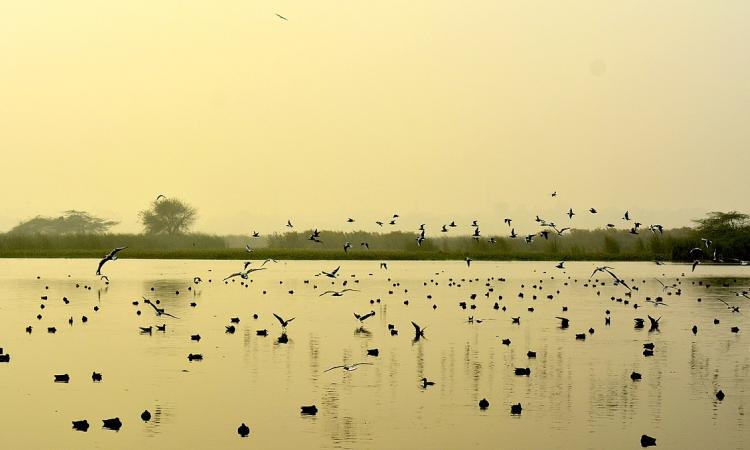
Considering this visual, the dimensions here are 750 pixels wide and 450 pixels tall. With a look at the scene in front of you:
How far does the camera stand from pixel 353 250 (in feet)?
424

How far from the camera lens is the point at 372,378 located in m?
26.9

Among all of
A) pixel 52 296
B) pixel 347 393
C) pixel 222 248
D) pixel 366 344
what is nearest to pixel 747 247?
pixel 222 248

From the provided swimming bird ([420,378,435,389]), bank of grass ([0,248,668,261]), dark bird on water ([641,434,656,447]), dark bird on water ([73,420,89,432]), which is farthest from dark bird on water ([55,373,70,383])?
bank of grass ([0,248,668,261])

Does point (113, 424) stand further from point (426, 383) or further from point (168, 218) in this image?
point (168, 218)

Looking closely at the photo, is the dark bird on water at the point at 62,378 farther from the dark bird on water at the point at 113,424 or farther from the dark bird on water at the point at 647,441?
the dark bird on water at the point at 647,441

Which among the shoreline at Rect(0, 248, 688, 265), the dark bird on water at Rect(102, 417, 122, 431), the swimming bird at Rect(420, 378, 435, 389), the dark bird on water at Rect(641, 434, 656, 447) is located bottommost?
the dark bird on water at Rect(641, 434, 656, 447)

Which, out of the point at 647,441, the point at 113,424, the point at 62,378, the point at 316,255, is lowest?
the point at 647,441

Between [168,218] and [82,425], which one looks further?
[168,218]

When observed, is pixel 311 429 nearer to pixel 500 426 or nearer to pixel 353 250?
pixel 500 426

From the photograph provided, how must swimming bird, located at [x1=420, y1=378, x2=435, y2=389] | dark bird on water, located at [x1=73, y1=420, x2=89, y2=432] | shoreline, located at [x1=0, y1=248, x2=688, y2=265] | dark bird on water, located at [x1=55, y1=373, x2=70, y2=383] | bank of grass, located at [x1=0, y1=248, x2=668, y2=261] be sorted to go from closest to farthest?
1. dark bird on water, located at [x1=73, y1=420, x2=89, y2=432]
2. swimming bird, located at [x1=420, y1=378, x2=435, y2=389]
3. dark bird on water, located at [x1=55, y1=373, x2=70, y2=383]
4. shoreline, located at [x1=0, y1=248, x2=688, y2=265]
5. bank of grass, located at [x1=0, y1=248, x2=668, y2=261]

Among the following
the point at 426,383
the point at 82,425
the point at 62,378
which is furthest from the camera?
the point at 62,378

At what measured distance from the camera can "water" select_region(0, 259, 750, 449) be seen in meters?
20.6

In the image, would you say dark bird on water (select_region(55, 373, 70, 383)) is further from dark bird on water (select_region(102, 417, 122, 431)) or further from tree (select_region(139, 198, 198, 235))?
tree (select_region(139, 198, 198, 235))

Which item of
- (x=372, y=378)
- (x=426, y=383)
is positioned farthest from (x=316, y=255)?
(x=426, y=383)
